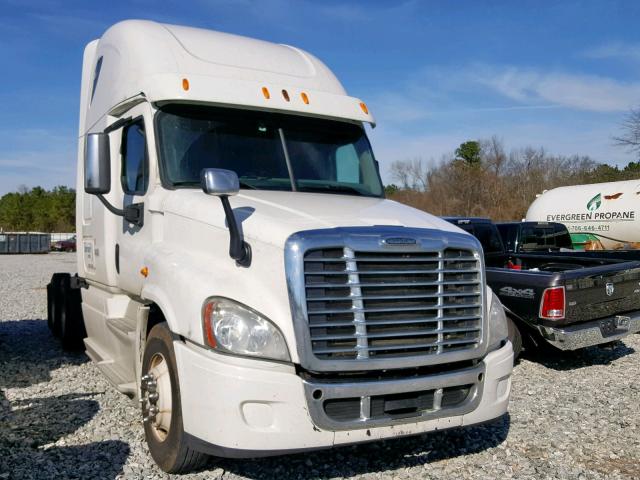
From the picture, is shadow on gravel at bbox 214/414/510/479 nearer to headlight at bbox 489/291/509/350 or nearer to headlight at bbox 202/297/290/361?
headlight at bbox 489/291/509/350

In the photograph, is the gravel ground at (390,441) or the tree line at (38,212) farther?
the tree line at (38,212)

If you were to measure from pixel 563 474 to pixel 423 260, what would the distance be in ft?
6.56

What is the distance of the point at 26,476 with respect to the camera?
168 inches

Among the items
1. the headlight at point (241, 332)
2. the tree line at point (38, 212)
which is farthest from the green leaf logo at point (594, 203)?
the tree line at point (38, 212)

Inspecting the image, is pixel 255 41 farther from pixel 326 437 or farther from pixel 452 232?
pixel 326 437

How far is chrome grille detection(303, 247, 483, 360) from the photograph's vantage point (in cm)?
367

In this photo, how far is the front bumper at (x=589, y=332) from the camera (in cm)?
689

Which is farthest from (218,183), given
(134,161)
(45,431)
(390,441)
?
(45,431)

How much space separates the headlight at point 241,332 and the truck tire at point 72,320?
207 inches

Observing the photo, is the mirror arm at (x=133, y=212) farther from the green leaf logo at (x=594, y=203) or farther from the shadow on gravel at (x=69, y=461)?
the green leaf logo at (x=594, y=203)

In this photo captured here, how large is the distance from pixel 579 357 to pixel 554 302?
2.22 m

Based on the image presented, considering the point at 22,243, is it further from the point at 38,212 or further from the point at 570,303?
the point at 570,303

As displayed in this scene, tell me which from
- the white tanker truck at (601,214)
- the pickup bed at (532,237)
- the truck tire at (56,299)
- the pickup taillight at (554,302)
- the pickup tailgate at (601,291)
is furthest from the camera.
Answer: the white tanker truck at (601,214)

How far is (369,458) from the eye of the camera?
4.70 m
